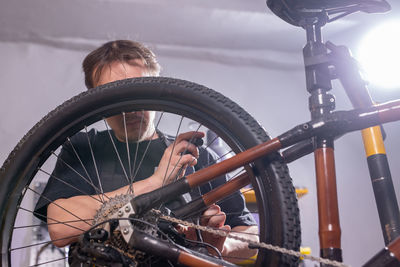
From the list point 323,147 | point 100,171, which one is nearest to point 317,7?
point 323,147

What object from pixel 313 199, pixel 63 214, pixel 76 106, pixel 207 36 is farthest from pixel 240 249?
pixel 207 36

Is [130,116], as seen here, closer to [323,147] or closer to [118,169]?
[118,169]

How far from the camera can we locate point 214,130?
0.75 meters

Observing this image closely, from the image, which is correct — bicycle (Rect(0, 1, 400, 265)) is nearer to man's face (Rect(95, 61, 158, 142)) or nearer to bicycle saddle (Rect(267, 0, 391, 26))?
bicycle saddle (Rect(267, 0, 391, 26))

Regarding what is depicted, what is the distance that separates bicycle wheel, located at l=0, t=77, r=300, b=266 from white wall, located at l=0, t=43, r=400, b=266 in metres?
1.28

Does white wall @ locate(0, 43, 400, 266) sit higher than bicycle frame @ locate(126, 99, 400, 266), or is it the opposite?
white wall @ locate(0, 43, 400, 266)

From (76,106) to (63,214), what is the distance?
24 cm

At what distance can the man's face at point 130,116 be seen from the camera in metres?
1.02

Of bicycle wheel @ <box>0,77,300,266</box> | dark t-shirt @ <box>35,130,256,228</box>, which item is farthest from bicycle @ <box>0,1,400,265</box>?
dark t-shirt @ <box>35,130,256,228</box>

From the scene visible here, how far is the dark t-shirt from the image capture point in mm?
969

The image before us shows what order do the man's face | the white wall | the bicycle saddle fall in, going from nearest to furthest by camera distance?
1. the bicycle saddle
2. the man's face
3. the white wall

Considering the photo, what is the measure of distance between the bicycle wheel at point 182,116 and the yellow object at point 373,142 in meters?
0.28

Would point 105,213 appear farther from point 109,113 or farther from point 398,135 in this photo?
point 398,135

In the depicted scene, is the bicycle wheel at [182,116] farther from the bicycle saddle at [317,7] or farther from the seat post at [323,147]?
the bicycle saddle at [317,7]
